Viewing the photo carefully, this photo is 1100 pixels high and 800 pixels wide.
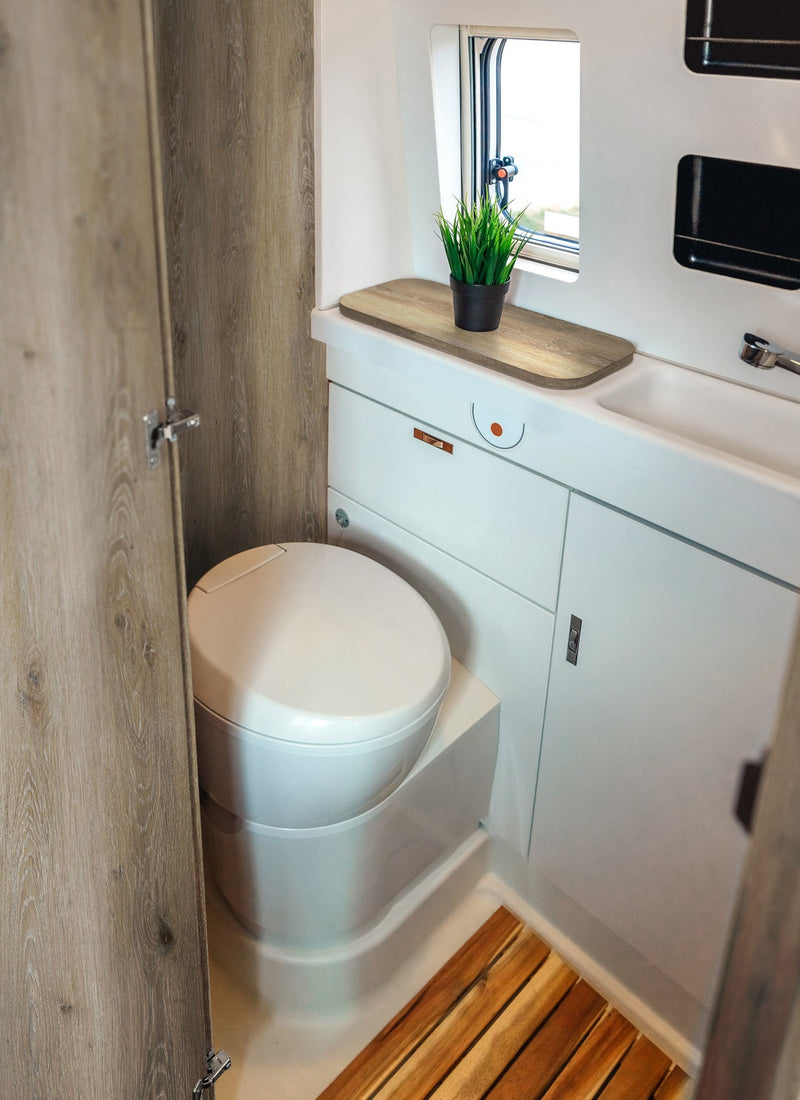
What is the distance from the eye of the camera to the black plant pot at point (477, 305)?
142 centimetres

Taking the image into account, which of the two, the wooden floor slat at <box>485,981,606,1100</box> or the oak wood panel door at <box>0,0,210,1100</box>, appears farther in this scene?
the wooden floor slat at <box>485,981,606,1100</box>

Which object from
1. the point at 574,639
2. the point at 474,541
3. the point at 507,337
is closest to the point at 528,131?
the point at 507,337

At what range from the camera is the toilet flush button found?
1358 mm

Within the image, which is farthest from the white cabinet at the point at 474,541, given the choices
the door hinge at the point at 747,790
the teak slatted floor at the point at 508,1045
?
the door hinge at the point at 747,790

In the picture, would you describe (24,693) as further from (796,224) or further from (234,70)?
(796,224)

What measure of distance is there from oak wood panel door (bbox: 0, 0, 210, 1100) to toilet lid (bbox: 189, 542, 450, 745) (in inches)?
8.2

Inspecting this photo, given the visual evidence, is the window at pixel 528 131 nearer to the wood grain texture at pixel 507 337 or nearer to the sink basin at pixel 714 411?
the wood grain texture at pixel 507 337

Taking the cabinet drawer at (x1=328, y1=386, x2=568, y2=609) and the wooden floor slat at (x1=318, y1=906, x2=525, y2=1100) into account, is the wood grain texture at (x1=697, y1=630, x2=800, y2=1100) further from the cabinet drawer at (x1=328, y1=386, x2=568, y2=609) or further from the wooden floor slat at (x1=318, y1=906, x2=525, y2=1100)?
the wooden floor slat at (x1=318, y1=906, x2=525, y2=1100)

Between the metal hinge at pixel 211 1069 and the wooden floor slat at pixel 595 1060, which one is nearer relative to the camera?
the metal hinge at pixel 211 1069

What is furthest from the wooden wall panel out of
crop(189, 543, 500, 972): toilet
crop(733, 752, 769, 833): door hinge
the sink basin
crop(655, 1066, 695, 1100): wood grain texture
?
crop(733, 752, 769, 833): door hinge

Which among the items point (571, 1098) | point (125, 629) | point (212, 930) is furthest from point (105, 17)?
point (571, 1098)

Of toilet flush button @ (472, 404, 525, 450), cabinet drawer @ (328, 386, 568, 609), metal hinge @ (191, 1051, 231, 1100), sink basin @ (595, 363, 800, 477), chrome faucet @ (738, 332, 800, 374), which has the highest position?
chrome faucet @ (738, 332, 800, 374)

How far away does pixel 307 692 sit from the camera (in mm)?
1224

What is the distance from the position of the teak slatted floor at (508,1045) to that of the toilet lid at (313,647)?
1.86 ft
